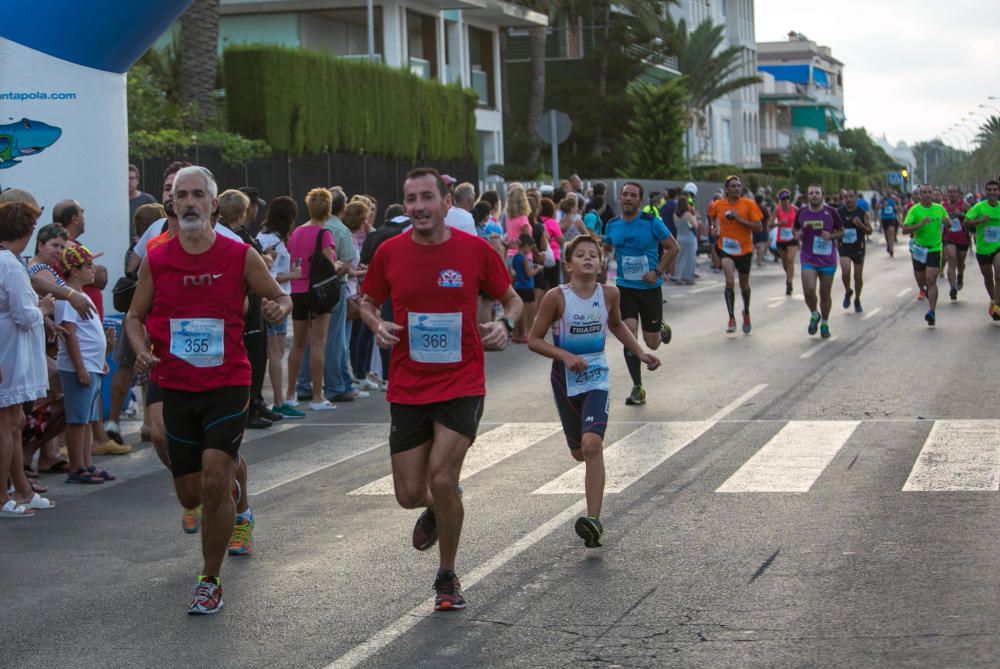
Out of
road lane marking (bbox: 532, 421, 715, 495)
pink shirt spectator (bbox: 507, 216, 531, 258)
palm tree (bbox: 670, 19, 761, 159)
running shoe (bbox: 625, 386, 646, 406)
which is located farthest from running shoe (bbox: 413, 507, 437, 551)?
palm tree (bbox: 670, 19, 761, 159)

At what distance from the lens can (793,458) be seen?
10461 mm

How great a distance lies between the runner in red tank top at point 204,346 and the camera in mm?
6832

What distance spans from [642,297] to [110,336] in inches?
195

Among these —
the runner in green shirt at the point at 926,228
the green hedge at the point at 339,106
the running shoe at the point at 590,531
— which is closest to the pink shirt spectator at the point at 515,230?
the runner in green shirt at the point at 926,228

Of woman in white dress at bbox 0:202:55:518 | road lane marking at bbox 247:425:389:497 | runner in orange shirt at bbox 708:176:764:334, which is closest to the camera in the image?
woman in white dress at bbox 0:202:55:518

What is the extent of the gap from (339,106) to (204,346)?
21.8 metres

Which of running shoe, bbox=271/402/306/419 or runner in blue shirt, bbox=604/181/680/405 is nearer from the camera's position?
running shoe, bbox=271/402/306/419

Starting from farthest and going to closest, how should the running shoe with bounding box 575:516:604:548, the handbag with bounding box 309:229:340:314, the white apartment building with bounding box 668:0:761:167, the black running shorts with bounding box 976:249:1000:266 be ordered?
the white apartment building with bounding box 668:0:761:167, the black running shorts with bounding box 976:249:1000:266, the handbag with bounding box 309:229:340:314, the running shoe with bounding box 575:516:604:548

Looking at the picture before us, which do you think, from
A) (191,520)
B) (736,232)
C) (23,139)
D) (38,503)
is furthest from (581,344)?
(736,232)

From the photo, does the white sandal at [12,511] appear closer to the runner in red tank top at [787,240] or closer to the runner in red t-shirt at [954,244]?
the runner in red t-shirt at [954,244]

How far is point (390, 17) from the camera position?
122 ft

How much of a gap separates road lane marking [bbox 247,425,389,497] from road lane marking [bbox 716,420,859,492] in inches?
117

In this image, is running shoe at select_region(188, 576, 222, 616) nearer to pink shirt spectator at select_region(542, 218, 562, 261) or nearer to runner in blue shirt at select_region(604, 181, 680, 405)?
runner in blue shirt at select_region(604, 181, 680, 405)

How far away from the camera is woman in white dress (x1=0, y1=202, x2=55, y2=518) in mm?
9273
